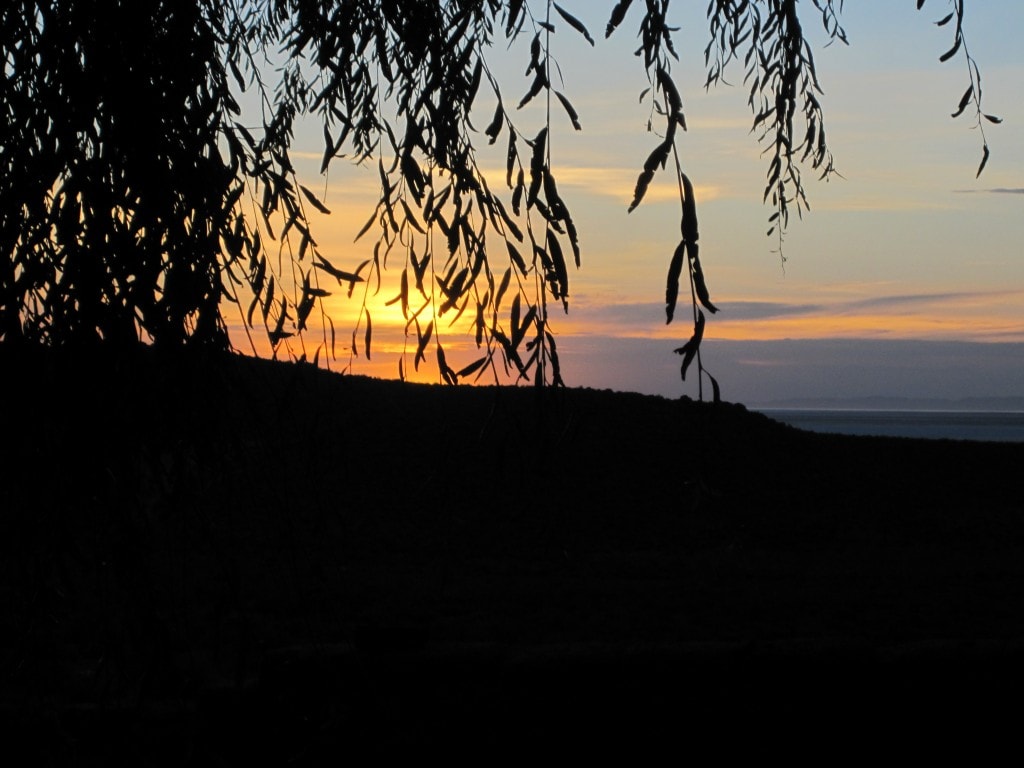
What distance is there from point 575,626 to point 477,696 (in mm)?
3011

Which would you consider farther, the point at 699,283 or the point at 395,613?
the point at 395,613

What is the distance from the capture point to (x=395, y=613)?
7.15 metres

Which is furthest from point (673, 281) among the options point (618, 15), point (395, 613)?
point (395, 613)

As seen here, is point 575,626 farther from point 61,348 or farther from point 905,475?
point 905,475

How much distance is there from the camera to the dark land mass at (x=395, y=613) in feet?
6.28

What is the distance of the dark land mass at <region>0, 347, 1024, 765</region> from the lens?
1914 millimetres

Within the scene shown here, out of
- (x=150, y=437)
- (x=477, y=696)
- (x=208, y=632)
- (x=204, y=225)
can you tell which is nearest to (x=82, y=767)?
(x=477, y=696)

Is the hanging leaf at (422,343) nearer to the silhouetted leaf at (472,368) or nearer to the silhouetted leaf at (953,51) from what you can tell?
the silhouetted leaf at (472,368)

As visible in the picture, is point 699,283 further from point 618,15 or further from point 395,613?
point 395,613

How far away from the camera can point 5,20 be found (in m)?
2.04

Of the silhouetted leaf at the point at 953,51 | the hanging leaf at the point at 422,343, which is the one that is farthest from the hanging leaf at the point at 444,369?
the silhouetted leaf at the point at 953,51

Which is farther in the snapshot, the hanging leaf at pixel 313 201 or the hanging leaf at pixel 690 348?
the hanging leaf at pixel 313 201

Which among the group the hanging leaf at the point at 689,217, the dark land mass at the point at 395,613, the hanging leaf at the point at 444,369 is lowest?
the dark land mass at the point at 395,613

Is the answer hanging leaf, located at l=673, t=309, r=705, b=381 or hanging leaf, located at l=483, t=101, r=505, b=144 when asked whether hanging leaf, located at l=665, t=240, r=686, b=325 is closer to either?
hanging leaf, located at l=673, t=309, r=705, b=381
